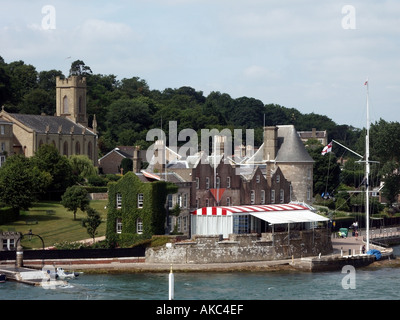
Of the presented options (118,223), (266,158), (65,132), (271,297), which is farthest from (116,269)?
(65,132)

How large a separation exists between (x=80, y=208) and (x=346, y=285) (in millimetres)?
26645

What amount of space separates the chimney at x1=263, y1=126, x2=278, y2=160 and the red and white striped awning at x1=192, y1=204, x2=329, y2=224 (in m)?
8.78

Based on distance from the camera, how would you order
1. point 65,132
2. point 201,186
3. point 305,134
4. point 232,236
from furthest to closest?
point 305,134 < point 65,132 < point 201,186 < point 232,236

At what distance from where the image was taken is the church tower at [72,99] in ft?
413

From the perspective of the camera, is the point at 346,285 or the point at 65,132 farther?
the point at 65,132

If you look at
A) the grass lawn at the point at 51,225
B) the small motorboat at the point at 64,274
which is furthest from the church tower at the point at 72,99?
the small motorboat at the point at 64,274

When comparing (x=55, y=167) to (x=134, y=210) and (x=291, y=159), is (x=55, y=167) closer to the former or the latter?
(x=134, y=210)

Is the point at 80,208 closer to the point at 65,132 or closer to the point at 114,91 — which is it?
the point at 65,132

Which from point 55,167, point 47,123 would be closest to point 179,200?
point 55,167

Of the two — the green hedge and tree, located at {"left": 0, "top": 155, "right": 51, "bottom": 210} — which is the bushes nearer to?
tree, located at {"left": 0, "top": 155, "right": 51, "bottom": 210}

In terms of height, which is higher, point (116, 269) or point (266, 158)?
point (266, 158)

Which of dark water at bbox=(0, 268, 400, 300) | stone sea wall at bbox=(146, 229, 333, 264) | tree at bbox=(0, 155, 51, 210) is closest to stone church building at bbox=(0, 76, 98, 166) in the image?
tree at bbox=(0, 155, 51, 210)

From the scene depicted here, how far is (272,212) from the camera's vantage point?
74.4 metres

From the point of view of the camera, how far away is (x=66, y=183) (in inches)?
3529
